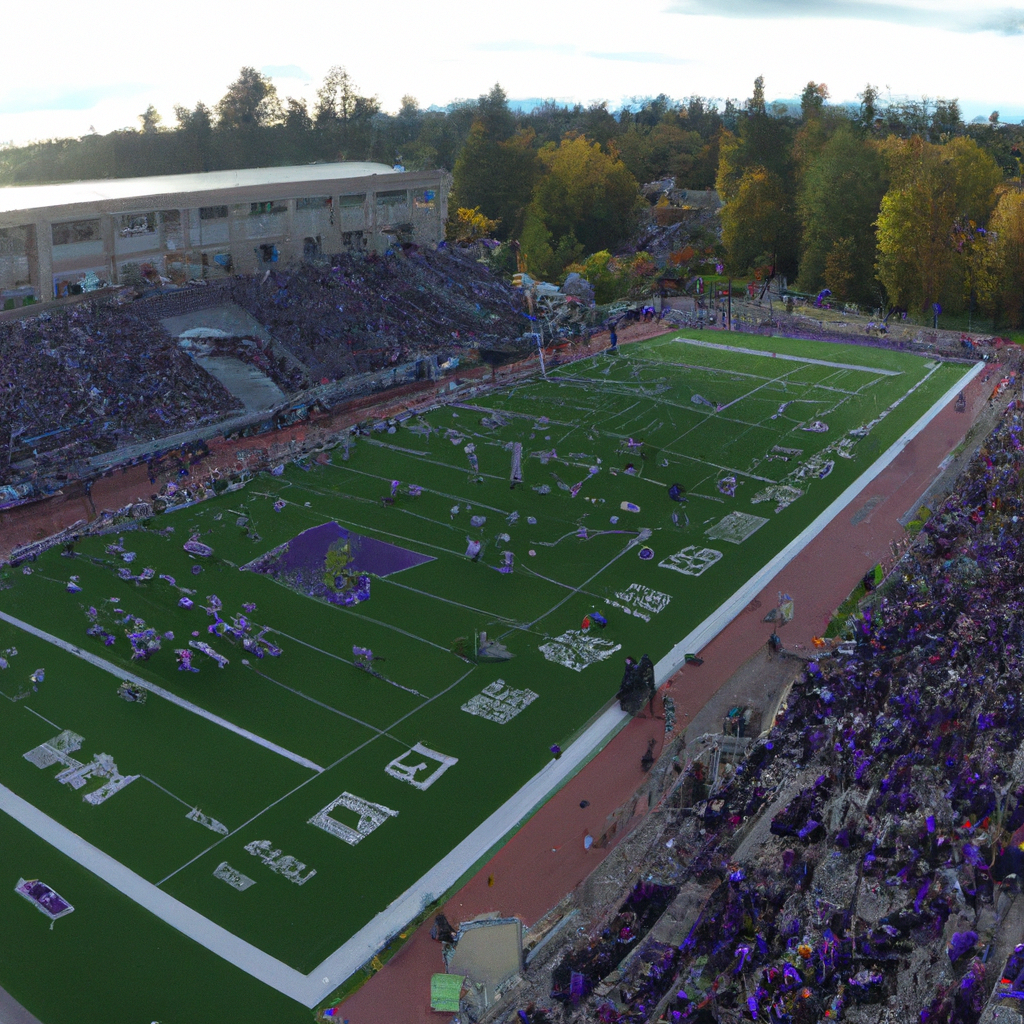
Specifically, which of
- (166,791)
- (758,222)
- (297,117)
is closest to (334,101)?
(297,117)

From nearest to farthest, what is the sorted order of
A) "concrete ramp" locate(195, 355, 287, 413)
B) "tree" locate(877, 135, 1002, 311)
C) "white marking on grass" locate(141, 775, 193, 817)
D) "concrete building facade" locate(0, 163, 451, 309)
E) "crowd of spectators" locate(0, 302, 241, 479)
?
"white marking on grass" locate(141, 775, 193, 817) < "crowd of spectators" locate(0, 302, 241, 479) < "concrete ramp" locate(195, 355, 287, 413) < "concrete building facade" locate(0, 163, 451, 309) < "tree" locate(877, 135, 1002, 311)

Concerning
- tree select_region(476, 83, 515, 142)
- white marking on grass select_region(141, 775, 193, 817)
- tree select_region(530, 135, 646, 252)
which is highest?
tree select_region(476, 83, 515, 142)

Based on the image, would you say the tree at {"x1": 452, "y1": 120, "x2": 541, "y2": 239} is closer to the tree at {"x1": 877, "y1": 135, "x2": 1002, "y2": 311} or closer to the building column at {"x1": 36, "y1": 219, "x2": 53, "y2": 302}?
the tree at {"x1": 877, "y1": 135, "x2": 1002, "y2": 311}

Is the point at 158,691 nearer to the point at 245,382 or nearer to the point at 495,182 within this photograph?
the point at 245,382

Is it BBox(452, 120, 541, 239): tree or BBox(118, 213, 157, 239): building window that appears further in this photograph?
BBox(452, 120, 541, 239): tree

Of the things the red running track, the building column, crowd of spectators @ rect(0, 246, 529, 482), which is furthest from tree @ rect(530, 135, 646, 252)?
the red running track

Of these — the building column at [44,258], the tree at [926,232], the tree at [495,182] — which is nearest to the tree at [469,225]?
the tree at [495,182]

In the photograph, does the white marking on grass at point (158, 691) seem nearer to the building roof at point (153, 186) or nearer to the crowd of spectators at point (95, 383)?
the crowd of spectators at point (95, 383)
